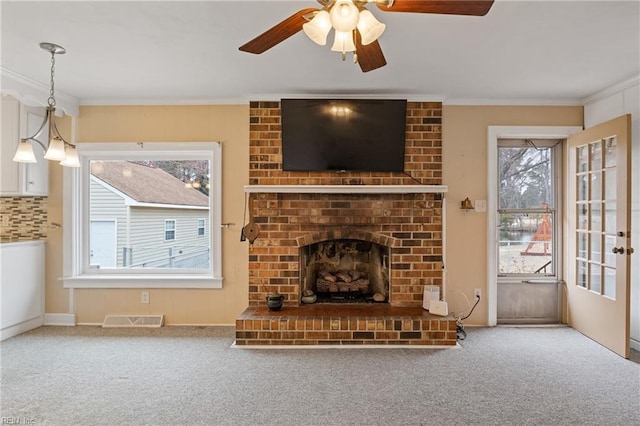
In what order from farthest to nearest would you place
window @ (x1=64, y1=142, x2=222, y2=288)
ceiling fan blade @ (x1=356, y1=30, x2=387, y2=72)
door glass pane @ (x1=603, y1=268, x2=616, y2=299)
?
window @ (x1=64, y1=142, x2=222, y2=288), door glass pane @ (x1=603, y1=268, x2=616, y2=299), ceiling fan blade @ (x1=356, y1=30, x2=387, y2=72)

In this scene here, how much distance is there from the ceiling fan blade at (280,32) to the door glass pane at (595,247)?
124 inches

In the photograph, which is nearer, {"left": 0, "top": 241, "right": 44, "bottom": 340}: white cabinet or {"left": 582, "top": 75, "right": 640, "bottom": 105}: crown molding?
{"left": 582, "top": 75, "right": 640, "bottom": 105}: crown molding

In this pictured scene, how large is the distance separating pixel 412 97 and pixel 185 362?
10.1 feet

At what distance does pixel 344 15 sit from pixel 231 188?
244 centimetres

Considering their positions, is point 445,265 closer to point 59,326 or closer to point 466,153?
point 466,153

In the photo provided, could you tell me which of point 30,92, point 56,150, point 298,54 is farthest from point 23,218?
point 298,54

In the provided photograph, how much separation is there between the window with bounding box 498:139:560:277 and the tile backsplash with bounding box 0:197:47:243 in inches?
188

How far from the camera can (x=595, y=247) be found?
308 centimetres

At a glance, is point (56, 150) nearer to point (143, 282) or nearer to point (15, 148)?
point (15, 148)

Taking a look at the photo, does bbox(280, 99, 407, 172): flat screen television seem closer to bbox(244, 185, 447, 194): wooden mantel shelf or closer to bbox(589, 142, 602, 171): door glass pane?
bbox(244, 185, 447, 194): wooden mantel shelf

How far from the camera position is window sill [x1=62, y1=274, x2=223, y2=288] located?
3.44 metres

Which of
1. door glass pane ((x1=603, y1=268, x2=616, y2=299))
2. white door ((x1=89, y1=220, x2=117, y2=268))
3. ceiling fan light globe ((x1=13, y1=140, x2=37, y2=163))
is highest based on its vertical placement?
ceiling fan light globe ((x1=13, y1=140, x2=37, y2=163))

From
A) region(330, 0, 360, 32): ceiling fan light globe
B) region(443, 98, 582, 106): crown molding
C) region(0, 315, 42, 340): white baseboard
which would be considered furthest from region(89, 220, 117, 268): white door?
region(443, 98, 582, 106): crown molding

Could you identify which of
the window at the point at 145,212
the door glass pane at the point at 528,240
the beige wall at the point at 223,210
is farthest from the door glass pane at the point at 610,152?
the window at the point at 145,212
